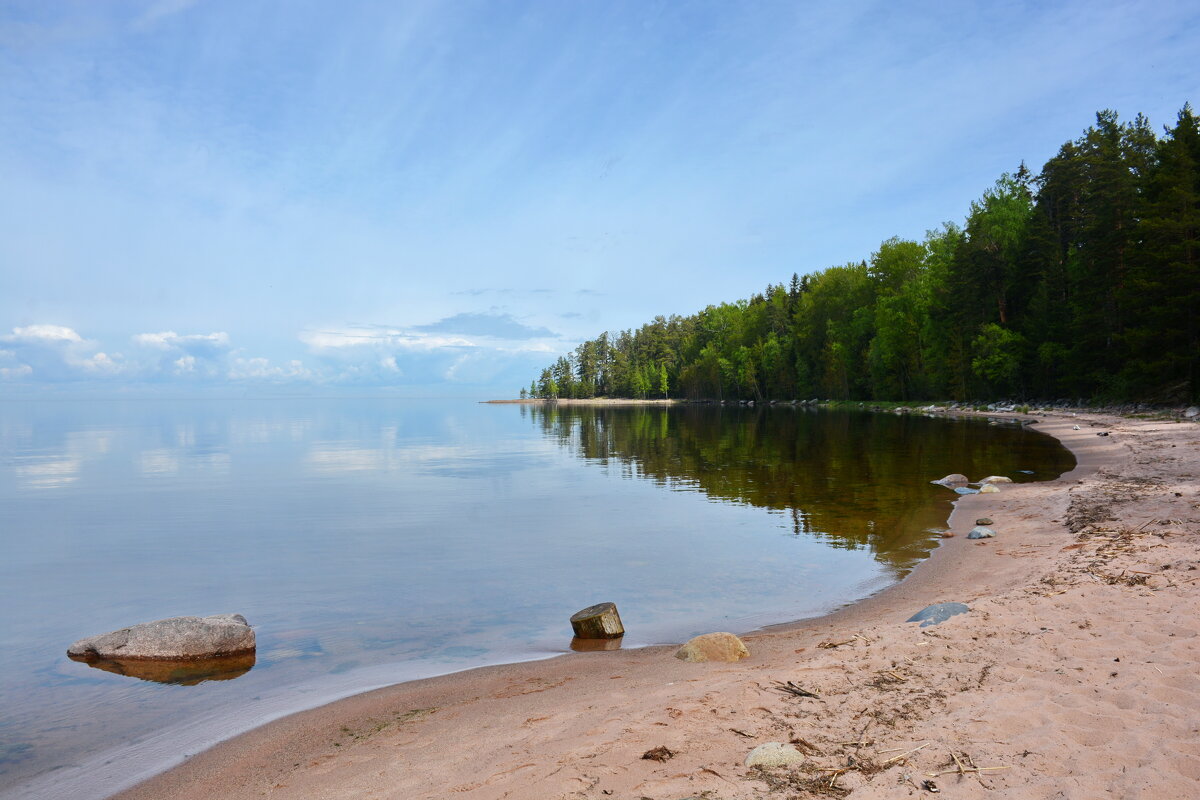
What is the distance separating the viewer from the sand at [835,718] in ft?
15.3

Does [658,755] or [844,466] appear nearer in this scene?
[658,755]

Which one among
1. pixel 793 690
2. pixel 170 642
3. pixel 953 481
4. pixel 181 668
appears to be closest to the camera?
pixel 793 690

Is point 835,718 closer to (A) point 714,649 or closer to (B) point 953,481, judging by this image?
(A) point 714,649

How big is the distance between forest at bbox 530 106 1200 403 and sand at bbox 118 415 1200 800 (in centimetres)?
4348

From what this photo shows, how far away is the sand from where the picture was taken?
15.3ft

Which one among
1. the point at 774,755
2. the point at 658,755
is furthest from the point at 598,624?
the point at 774,755

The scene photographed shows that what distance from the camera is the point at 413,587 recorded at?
13.4 metres

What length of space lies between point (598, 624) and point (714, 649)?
2207 millimetres

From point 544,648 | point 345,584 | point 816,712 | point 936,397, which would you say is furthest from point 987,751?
point 936,397

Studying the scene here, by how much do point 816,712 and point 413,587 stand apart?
9563 millimetres

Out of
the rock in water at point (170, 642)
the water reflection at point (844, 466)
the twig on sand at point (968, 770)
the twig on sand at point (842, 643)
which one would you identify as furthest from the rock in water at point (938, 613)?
the rock in water at point (170, 642)

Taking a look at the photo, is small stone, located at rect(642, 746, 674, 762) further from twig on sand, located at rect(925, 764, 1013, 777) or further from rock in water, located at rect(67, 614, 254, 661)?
rock in water, located at rect(67, 614, 254, 661)

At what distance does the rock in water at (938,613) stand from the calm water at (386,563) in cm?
267

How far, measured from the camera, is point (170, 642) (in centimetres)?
969
